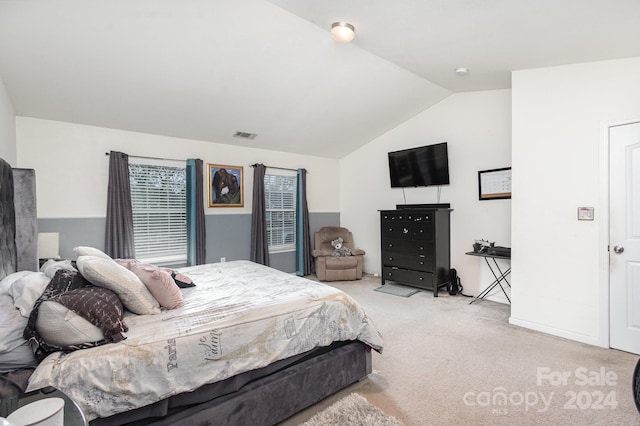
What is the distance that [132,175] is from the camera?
4285 millimetres

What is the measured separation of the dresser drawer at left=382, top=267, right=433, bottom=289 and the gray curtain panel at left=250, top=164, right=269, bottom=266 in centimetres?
208

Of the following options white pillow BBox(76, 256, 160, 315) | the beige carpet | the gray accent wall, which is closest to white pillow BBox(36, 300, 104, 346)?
white pillow BBox(76, 256, 160, 315)

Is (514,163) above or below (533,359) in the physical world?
above

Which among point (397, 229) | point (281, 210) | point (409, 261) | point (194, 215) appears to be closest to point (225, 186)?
point (194, 215)

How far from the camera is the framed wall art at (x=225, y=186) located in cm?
489

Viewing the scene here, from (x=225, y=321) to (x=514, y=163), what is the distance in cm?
338

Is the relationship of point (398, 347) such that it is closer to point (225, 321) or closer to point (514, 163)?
point (225, 321)

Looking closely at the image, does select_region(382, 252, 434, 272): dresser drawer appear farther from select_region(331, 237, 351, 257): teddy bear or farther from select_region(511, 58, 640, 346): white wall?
select_region(511, 58, 640, 346): white wall

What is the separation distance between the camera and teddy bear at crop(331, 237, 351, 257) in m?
5.61

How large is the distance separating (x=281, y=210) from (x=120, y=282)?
13.4ft

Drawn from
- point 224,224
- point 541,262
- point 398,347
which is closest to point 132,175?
point 224,224

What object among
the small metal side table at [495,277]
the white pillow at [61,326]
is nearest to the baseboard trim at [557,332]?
the small metal side table at [495,277]

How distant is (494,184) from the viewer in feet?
14.2

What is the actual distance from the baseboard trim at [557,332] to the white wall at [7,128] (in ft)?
17.2
